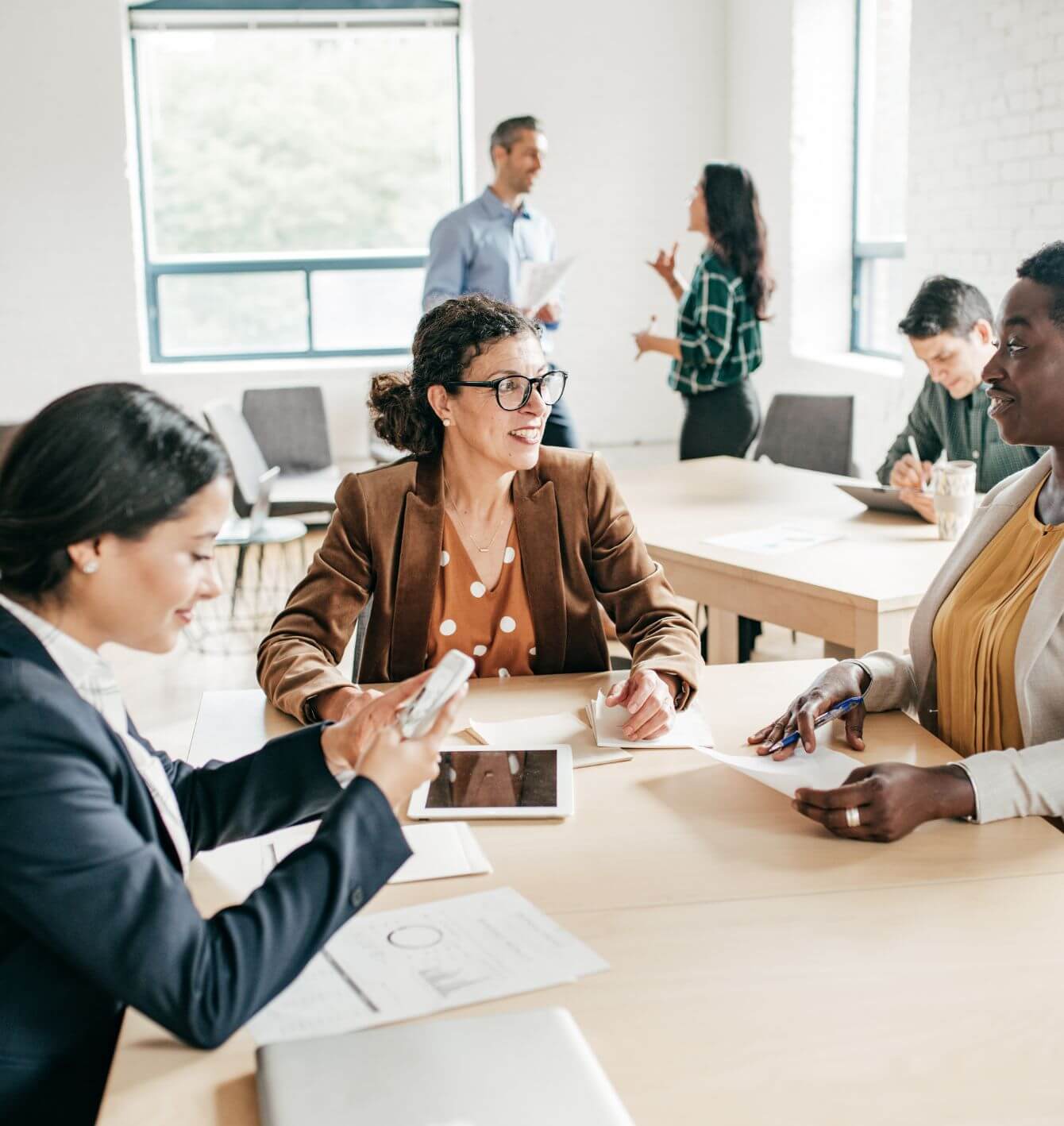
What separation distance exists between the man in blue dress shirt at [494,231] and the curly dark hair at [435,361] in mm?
2749

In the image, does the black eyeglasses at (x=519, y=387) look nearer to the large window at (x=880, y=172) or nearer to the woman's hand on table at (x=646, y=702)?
the woman's hand on table at (x=646, y=702)

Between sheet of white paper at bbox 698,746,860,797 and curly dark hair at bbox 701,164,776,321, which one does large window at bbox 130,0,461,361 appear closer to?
curly dark hair at bbox 701,164,776,321

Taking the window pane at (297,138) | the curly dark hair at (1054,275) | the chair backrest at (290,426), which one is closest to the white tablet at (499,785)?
the curly dark hair at (1054,275)

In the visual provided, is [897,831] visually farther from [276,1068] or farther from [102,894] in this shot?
[102,894]

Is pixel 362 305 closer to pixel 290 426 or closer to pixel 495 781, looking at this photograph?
pixel 290 426

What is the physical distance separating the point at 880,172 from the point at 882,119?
0.23 metres

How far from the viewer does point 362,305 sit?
723 cm

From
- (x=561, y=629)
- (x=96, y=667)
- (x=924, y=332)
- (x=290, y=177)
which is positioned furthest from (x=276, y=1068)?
(x=290, y=177)

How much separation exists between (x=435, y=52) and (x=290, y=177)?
3.33ft

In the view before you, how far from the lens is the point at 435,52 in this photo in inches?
276

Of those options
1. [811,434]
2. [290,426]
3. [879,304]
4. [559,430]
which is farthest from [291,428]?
[879,304]

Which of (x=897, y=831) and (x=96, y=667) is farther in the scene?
(x=897, y=831)

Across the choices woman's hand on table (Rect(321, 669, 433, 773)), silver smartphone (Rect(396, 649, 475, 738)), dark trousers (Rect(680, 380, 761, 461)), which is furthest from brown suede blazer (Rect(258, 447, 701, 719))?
dark trousers (Rect(680, 380, 761, 461))

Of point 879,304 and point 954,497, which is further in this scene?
point 879,304
